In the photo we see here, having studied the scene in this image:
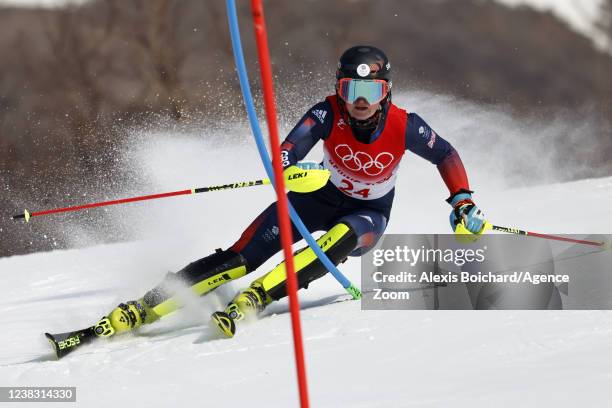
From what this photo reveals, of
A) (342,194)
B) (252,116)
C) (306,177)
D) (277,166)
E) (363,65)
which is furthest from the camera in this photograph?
(342,194)

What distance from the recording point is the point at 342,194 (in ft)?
15.3

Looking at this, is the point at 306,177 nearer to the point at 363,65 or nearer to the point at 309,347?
the point at 363,65

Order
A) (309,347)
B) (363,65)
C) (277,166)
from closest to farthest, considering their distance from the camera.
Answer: (277,166) → (309,347) → (363,65)

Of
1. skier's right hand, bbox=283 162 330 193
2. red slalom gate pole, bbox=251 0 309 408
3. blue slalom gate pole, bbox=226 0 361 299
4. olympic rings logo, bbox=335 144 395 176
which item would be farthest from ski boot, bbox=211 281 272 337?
red slalom gate pole, bbox=251 0 309 408

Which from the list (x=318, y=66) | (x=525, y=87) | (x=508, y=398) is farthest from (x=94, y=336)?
(x=525, y=87)

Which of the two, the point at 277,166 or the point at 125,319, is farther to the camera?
the point at 125,319

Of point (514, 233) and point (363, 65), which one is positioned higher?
point (363, 65)

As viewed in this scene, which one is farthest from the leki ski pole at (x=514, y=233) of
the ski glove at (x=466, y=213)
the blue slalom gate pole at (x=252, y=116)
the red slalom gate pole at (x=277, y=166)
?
the red slalom gate pole at (x=277, y=166)

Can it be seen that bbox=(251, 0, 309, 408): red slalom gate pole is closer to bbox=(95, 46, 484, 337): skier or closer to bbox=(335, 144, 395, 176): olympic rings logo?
bbox=(95, 46, 484, 337): skier

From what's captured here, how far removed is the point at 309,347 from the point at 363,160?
1321 millimetres

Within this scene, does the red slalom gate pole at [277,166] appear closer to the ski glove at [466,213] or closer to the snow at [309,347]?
the snow at [309,347]

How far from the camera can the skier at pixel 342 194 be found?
4203mm

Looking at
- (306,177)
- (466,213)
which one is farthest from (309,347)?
(466,213)

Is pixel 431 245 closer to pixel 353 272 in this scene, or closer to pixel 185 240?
pixel 353 272
